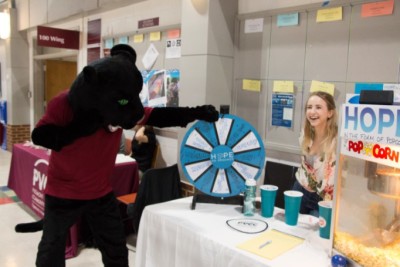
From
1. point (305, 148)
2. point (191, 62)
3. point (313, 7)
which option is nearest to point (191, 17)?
point (191, 62)

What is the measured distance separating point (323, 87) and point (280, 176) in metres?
0.77

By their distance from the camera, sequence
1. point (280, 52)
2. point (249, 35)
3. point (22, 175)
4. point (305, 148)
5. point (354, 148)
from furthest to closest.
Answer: point (22, 175) → point (249, 35) → point (280, 52) → point (305, 148) → point (354, 148)

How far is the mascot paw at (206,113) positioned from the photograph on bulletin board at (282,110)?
1.25 m

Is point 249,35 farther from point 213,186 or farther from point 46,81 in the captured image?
point 46,81

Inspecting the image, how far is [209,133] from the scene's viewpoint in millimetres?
1928

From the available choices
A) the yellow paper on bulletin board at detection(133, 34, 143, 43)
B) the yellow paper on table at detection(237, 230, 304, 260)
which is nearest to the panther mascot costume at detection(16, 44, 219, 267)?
the yellow paper on table at detection(237, 230, 304, 260)

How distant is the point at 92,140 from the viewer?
1820 mm

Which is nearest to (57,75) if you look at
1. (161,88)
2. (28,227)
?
(161,88)

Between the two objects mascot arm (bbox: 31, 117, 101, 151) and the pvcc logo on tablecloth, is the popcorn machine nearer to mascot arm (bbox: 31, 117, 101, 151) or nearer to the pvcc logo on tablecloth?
mascot arm (bbox: 31, 117, 101, 151)

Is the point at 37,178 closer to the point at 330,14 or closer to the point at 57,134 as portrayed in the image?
the point at 57,134

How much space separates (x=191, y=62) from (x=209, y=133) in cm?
154

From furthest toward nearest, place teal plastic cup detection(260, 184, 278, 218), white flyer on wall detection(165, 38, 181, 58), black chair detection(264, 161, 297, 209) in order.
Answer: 1. white flyer on wall detection(165, 38, 181, 58)
2. black chair detection(264, 161, 297, 209)
3. teal plastic cup detection(260, 184, 278, 218)

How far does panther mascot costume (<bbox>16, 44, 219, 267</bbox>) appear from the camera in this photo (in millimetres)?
1666

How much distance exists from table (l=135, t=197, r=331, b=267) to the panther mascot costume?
0.79 ft
